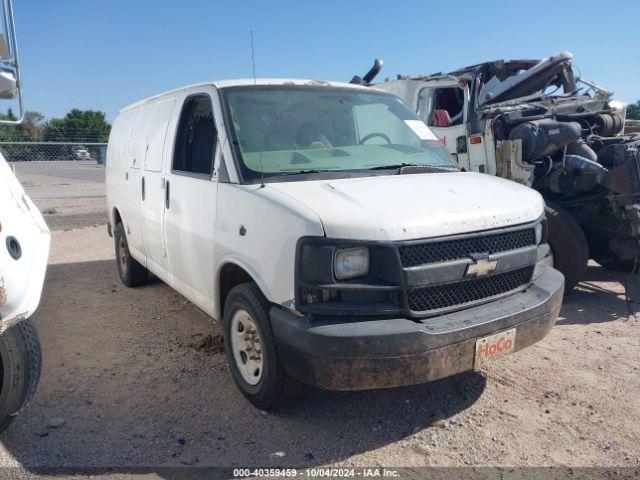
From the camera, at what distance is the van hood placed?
2.88 metres

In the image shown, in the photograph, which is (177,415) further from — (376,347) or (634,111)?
(634,111)

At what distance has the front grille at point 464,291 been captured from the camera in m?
3.02

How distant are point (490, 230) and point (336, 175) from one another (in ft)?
3.39

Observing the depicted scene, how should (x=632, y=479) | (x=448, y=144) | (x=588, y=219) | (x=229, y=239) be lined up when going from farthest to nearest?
(x=448, y=144) → (x=588, y=219) → (x=229, y=239) → (x=632, y=479)

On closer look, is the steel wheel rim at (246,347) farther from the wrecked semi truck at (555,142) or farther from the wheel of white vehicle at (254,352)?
the wrecked semi truck at (555,142)

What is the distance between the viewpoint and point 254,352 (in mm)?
3490

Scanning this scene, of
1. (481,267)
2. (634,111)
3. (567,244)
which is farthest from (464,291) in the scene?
(634,111)

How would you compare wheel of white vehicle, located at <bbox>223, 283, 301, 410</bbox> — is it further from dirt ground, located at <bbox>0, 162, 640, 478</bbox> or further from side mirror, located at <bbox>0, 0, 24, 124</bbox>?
side mirror, located at <bbox>0, 0, 24, 124</bbox>

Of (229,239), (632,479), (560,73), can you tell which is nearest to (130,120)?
(229,239)

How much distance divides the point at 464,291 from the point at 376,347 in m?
0.71

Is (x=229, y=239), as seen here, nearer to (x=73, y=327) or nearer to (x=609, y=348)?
(x=73, y=327)

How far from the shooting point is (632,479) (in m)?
2.83

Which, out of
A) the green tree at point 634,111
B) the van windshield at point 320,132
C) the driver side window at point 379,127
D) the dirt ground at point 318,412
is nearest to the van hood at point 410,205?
the van windshield at point 320,132

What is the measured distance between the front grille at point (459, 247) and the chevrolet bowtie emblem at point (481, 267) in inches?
2.3
